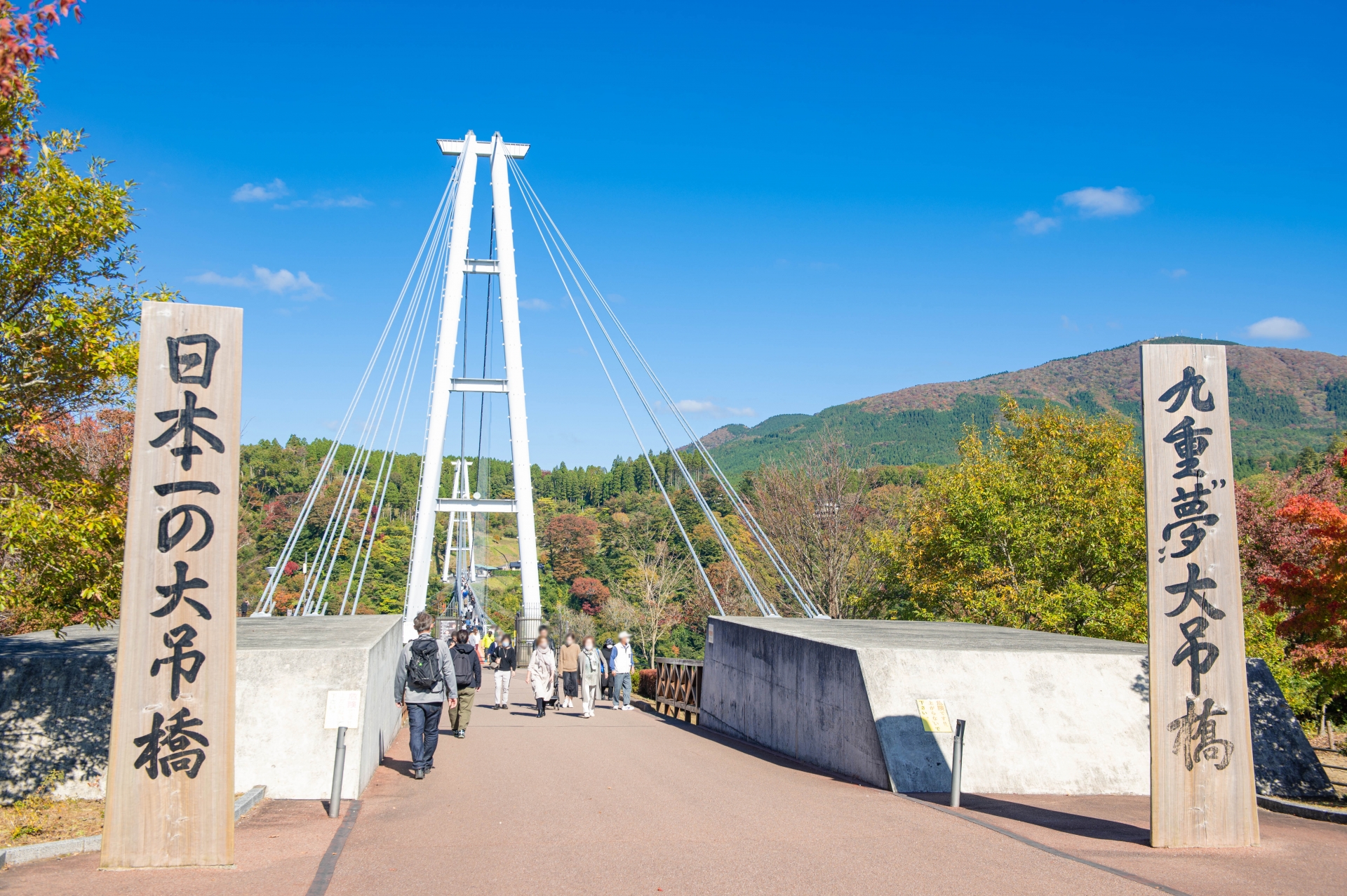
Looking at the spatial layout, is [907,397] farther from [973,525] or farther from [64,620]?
[64,620]

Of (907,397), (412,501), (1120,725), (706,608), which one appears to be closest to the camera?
(1120,725)

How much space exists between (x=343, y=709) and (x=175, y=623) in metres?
1.80

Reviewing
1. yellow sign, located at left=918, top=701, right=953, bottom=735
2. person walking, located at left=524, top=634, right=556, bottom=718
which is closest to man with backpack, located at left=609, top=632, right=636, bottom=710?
person walking, located at left=524, top=634, right=556, bottom=718

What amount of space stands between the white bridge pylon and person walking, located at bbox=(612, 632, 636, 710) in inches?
180

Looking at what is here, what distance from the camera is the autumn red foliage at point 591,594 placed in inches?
1866

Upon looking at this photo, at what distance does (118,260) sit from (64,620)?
241cm

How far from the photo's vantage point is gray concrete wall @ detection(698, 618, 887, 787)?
7.49m

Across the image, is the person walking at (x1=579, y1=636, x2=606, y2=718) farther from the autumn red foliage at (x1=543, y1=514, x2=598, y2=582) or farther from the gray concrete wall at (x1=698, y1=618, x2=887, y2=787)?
the autumn red foliage at (x1=543, y1=514, x2=598, y2=582)

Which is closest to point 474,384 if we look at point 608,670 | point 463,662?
point 608,670

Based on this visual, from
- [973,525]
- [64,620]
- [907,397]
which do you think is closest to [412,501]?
[973,525]

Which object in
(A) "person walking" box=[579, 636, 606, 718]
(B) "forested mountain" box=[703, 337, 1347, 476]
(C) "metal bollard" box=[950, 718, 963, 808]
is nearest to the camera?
(C) "metal bollard" box=[950, 718, 963, 808]

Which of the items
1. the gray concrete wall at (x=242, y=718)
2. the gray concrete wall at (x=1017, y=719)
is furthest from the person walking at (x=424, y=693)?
the gray concrete wall at (x=1017, y=719)

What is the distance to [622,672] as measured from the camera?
13.2 meters

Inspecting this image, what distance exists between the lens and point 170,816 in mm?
4633
